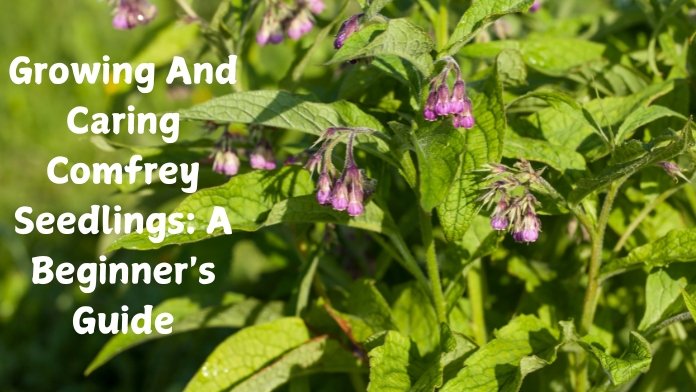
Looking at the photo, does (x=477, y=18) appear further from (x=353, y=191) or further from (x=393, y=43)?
(x=353, y=191)

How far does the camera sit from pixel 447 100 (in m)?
1.88

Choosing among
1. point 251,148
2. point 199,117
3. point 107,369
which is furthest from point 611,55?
point 107,369

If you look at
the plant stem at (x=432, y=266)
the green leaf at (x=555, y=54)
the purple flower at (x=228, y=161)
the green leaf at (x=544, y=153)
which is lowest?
the plant stem at (x=432, y=266)

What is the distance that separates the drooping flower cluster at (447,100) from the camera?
74.1 inches

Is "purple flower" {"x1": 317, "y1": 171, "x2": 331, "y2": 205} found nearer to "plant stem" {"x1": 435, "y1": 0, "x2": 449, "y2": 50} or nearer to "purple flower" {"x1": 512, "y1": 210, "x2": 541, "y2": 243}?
"purple flower" {"x1": 512, "y1": 210, "x2": 541, "y2": 243}

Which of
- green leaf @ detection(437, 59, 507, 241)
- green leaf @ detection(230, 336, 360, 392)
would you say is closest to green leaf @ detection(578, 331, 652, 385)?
green leaf @ detection(437, 59, 507, 241)

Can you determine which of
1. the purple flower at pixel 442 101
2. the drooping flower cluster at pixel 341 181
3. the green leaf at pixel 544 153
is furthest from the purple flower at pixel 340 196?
the green leaf at pixel 544 153

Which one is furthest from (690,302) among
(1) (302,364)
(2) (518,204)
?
(1) (302,364)

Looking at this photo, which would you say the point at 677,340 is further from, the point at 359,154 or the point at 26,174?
the point at 26,174

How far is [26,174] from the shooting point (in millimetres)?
6910

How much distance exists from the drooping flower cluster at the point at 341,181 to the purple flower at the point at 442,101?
16 centimetres

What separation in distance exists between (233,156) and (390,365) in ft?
2.08

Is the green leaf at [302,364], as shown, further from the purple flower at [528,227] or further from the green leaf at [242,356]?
the purple flower at [528,227]

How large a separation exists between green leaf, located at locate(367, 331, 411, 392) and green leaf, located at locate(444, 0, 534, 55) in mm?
641
